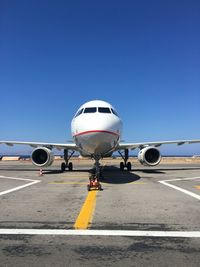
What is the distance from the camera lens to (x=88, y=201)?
9344mm

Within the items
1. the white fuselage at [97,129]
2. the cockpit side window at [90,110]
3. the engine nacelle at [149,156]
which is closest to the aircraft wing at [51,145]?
the engine nacelle at [149,156]

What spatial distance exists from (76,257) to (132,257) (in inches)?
28.1

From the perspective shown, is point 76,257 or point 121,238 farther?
point 121,238

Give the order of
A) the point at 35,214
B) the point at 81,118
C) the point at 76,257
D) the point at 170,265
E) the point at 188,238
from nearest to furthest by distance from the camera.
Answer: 1. the point at 170,265
2. the point at 76,257
3. the point at 188,238
4. the point at 35,214
5. the point at 81,118

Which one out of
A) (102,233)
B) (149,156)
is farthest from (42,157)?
(102,233)

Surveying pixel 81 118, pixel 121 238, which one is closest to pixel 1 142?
pixel 81 118

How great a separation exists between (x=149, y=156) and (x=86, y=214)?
14904 millimetres

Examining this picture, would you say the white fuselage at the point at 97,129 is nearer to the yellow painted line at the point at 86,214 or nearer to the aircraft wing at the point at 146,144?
the yellow painted line at the point at 86,214

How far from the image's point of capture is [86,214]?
732 cm

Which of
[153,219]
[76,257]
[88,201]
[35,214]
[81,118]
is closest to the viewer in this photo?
[76,257]

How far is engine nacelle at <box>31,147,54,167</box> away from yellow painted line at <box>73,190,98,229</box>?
11.7m

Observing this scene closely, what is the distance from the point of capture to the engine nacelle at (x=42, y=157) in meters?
21.8

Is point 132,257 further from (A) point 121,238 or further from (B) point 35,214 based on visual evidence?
(B) point 35,214

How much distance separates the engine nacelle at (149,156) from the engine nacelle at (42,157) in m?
5.75
